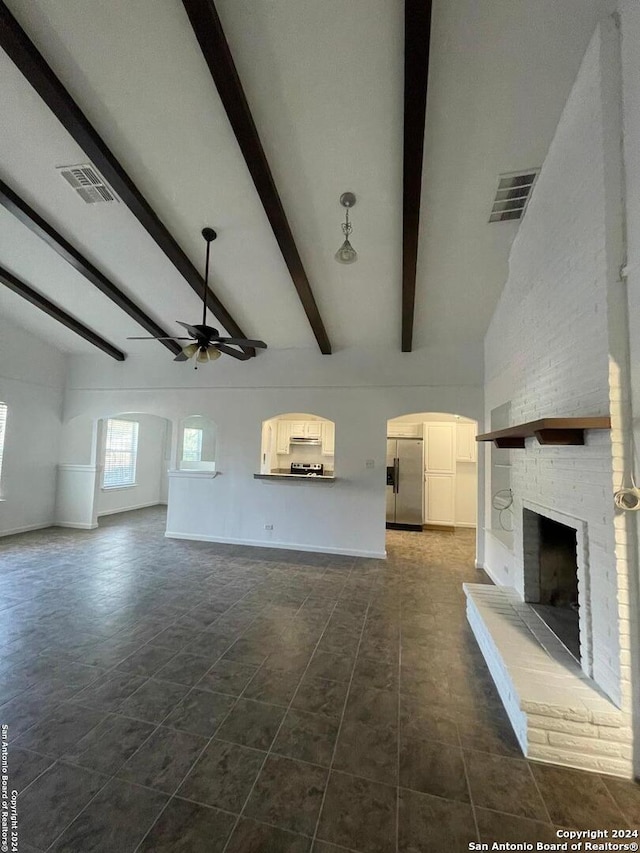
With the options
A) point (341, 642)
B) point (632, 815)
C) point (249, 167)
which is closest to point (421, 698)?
point (341, 642)

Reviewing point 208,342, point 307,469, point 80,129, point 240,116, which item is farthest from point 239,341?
point 307,469

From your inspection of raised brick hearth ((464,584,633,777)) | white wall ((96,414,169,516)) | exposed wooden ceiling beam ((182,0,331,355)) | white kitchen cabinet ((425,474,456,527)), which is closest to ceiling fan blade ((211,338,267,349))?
exposed wooden ceiling beam ((182,0,331,355))

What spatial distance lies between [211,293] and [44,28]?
252cm

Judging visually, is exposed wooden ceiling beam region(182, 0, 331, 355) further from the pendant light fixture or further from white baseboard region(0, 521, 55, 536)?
white baseboard region(0, 521, 55, 536)

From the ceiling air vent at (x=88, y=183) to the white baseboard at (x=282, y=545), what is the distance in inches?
193

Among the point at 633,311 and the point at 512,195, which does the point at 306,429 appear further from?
the point at 633,311

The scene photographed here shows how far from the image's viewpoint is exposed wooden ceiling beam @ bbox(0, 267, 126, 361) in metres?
4.66

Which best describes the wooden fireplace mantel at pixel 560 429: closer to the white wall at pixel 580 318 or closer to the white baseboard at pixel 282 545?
the white wall at pixel 580 318

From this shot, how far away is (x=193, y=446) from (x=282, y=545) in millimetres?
3421

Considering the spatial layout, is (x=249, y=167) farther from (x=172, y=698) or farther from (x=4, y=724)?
(x=4, y=724)

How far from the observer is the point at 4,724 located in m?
2.00

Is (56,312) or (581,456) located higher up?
(56,312)

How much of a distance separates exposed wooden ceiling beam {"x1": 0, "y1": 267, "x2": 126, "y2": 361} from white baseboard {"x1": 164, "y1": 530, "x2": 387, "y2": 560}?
3456 millimetres

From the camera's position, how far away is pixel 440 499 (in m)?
7.47
